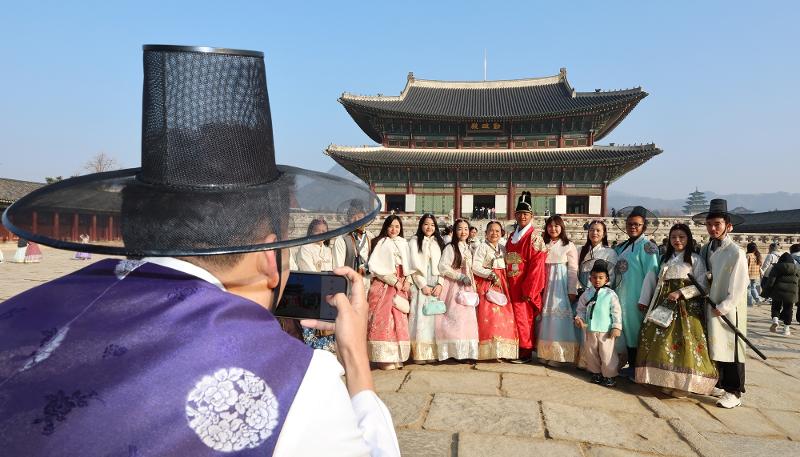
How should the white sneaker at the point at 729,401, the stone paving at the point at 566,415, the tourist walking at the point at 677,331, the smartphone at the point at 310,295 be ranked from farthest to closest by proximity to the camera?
the tourist walking at the point at 677,331, the white sneaker at the point at 729,401, the stone paving at the point at 566,415, the smartphone at the point at 310,295

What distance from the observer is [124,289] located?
84 cm

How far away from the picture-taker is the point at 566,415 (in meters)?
3.60

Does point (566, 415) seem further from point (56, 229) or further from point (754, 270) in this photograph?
point (754, 270)

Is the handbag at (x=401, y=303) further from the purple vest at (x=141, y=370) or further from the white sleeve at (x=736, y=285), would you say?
the purple vest at (x=141, y=370)

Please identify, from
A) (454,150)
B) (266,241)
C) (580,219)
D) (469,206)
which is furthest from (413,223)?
(266,241)

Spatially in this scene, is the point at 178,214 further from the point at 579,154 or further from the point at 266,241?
the point at 579,154

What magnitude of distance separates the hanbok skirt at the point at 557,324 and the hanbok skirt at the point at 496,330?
313mm

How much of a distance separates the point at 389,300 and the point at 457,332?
33.5 inches

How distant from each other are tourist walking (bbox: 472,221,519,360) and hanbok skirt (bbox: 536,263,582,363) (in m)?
0.33

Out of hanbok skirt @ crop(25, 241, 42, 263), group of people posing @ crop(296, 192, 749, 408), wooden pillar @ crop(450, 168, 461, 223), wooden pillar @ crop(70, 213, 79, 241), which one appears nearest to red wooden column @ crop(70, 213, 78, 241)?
wooden pillar @ crop(70, 213, 79, 241)

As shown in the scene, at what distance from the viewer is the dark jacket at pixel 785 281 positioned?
7723 millimetres

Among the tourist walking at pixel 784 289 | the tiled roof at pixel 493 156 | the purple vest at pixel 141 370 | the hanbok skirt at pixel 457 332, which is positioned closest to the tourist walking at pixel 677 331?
the hanbok skirt at pixel 457 332

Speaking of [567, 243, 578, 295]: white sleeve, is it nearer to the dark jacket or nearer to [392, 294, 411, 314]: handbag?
[392, 294, 411, 314]: handbag

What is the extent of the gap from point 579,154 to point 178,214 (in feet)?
81.4
